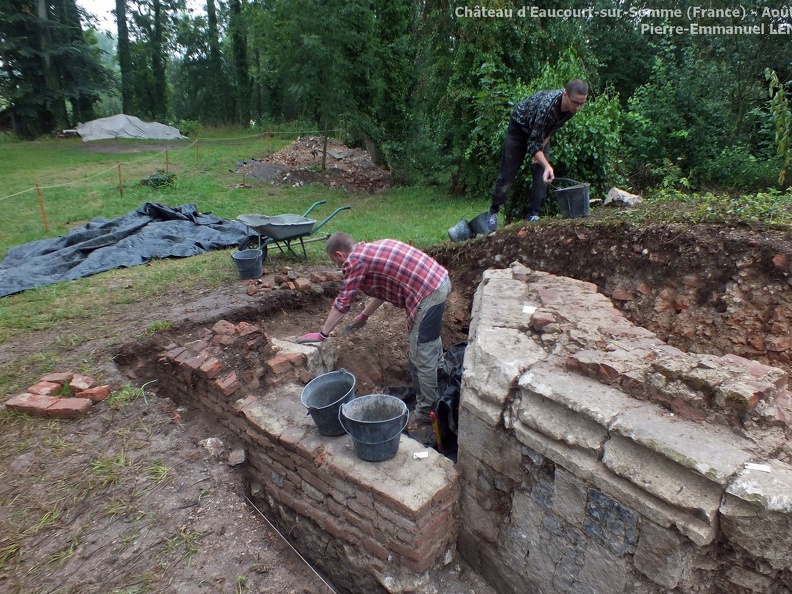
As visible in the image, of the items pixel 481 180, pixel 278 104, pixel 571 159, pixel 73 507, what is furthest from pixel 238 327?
pixel 278 104

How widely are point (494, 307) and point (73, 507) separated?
2.80 m

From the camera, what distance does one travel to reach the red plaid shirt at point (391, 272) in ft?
11.0

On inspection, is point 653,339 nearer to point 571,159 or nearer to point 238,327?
point 238,327

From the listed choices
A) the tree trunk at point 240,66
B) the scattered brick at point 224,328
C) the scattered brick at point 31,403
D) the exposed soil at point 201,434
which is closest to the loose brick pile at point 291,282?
the exposed soil at point 201,434

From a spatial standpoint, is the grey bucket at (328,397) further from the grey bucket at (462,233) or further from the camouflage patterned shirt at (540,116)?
the camouflage patterned shirt at (540,116)

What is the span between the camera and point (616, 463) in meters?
2.03

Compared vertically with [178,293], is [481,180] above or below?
above

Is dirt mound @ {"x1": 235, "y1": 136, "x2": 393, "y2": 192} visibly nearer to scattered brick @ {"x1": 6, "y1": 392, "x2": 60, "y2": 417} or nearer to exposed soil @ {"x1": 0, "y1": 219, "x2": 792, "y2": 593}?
exposed soil @ {"x1": 0, "y1": 219, "x2": 792, "y2": 593}

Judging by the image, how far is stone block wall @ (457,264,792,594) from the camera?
1.81 m

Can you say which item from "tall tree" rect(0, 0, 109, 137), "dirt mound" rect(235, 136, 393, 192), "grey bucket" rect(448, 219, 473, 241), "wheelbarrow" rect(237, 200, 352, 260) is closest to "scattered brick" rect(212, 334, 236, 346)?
"wheelbarrow" rect(237, 200, 352, 260)

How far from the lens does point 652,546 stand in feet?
6.47

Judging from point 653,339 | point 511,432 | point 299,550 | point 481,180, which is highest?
point 481,180

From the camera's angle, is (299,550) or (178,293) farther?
(178,293)

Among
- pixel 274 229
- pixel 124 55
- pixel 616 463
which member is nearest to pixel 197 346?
pixel 274 229
